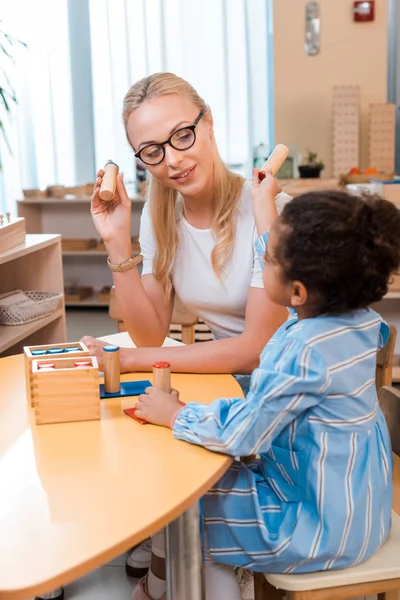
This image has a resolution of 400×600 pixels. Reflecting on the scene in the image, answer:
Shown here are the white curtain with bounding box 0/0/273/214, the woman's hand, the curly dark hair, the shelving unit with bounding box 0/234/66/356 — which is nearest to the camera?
the curly dark hair

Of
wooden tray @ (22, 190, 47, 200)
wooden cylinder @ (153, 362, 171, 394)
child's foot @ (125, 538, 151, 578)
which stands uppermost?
wooden tray @ (22, 190, 47, 200)

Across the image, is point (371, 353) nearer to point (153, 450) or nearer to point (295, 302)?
point (295, 302)

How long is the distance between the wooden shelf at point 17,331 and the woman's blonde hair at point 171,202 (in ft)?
3.43

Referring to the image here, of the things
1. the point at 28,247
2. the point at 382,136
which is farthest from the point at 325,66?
the point at 28,247

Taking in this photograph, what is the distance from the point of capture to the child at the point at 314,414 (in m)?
1.07

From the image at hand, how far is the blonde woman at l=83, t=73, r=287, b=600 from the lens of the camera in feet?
4.99

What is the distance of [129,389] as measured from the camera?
135 cm

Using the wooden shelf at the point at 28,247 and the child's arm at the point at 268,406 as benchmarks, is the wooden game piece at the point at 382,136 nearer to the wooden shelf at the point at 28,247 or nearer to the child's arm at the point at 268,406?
the wooden shelf at the point at 28,247

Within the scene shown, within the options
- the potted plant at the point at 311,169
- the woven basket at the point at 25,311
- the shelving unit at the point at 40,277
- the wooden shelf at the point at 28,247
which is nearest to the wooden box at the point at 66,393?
the wooden shelf at the point at 28,247

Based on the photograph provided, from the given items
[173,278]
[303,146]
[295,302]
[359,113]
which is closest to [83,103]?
[303,146]

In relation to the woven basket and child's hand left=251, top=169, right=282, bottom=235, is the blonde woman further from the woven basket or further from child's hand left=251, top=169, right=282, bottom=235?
the woven basket

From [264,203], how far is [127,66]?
13.3ft

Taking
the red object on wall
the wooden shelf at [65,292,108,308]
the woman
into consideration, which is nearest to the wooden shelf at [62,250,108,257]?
the wooden shelf at [65,292,108,308]

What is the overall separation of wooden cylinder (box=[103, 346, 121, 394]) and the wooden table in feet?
0.13
